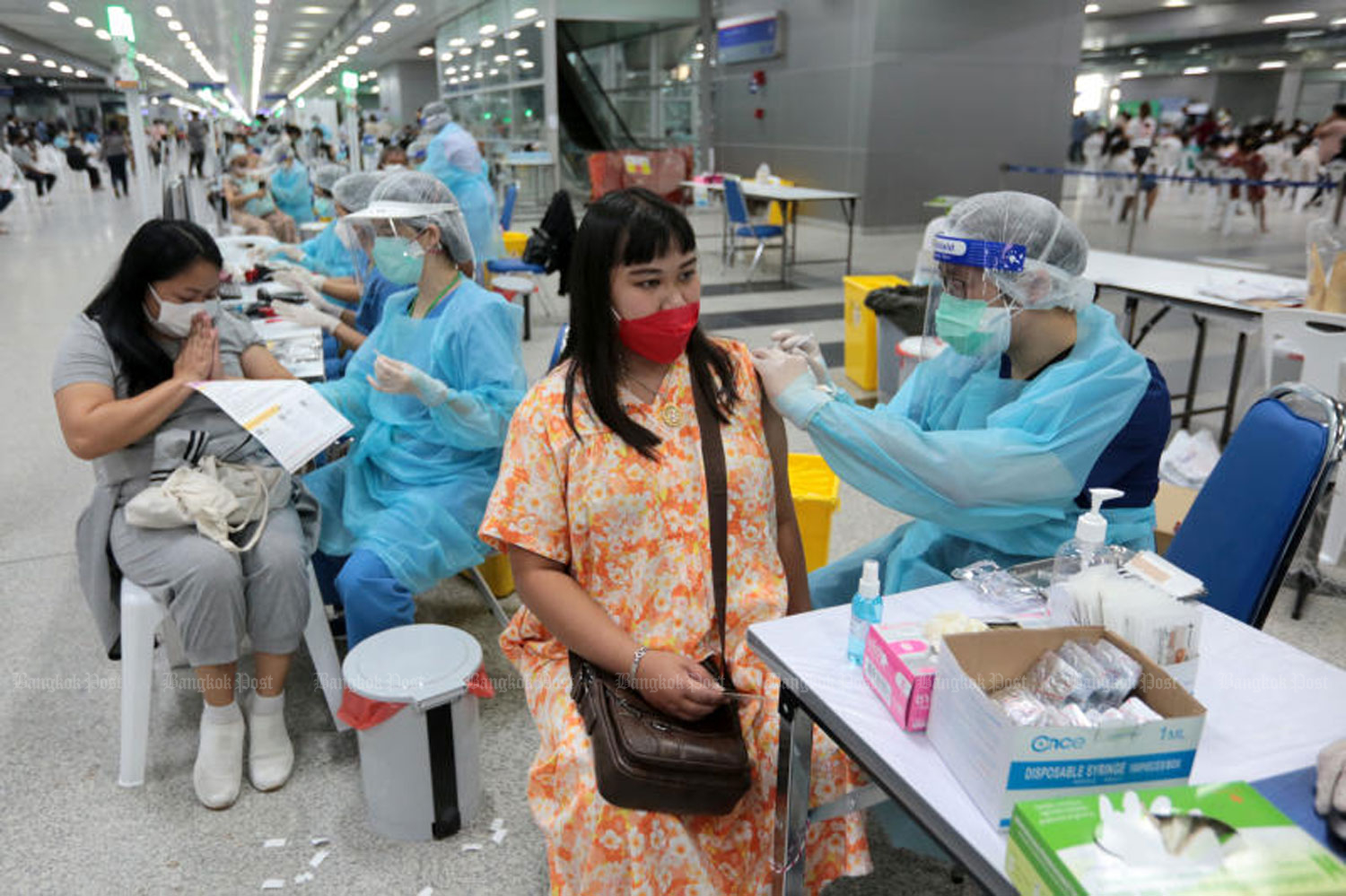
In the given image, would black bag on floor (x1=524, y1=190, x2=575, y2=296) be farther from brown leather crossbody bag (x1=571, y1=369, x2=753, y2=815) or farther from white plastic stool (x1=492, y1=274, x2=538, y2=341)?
brown leather crossbody bag (x1=571, y1=369, x2=753, y2=815)

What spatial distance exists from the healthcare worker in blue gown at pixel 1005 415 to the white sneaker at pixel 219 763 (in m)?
1.50

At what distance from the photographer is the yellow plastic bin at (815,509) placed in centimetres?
251

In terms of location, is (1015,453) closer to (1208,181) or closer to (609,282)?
(609,282)

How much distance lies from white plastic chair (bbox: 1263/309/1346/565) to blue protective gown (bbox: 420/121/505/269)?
4171mm

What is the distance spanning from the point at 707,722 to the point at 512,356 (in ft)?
4.20

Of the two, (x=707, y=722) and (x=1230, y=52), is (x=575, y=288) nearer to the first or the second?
(x=707, y=722)

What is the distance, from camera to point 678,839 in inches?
52.6

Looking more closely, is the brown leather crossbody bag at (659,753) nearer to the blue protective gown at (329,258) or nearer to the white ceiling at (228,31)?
the blue protective gown at (329,258)

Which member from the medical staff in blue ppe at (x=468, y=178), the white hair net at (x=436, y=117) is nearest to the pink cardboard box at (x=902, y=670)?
the medical staff in blue ppe at (x=468, y=178)

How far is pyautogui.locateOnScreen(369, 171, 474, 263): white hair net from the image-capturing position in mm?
2459

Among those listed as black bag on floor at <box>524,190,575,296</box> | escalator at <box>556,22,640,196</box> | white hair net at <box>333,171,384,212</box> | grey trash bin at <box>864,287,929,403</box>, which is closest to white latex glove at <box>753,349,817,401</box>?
grey trash bin at <box>864,287,929,403</box>

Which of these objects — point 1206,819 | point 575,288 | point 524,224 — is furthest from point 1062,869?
point 524,224

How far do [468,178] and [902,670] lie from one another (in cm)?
534

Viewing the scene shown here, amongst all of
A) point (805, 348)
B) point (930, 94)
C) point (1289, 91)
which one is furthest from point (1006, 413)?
point (1289, 91)
